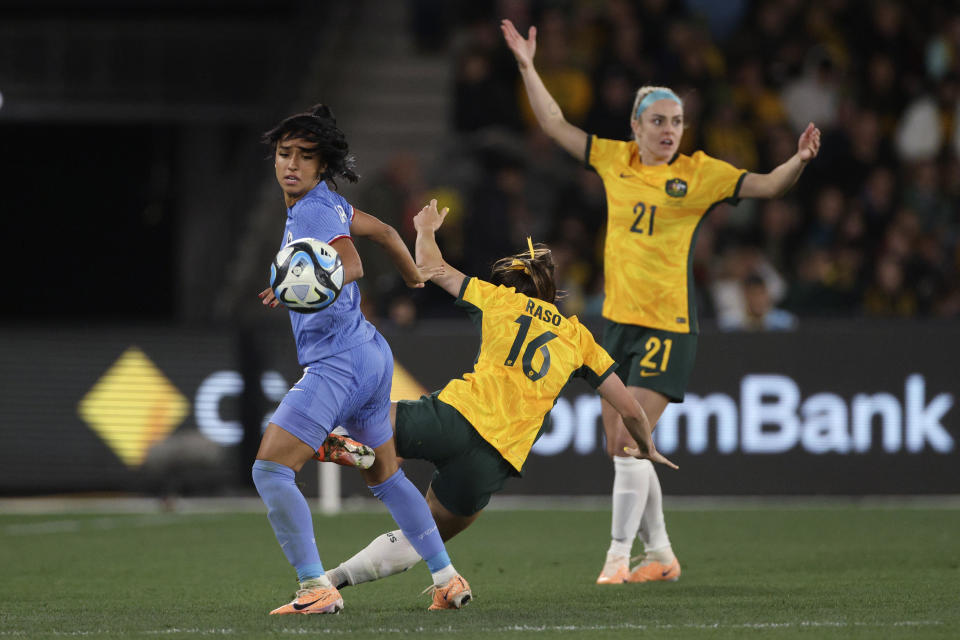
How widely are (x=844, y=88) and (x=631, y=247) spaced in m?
8.76

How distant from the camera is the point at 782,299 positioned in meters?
13.4

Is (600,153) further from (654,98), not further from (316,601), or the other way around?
(316,601)

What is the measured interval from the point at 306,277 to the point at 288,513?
0.91m

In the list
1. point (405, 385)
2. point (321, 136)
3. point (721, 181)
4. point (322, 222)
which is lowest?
point (405, 385)

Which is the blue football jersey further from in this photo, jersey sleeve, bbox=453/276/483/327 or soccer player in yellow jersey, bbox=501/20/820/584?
soccer player in yellow jersey, bbox=501/20/820/584

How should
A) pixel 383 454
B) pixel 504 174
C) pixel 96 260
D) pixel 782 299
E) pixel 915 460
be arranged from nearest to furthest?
pixel 383 454 → pixel 915 460 → pixel 782 299 → pixel 504 174 → pixel 96 260

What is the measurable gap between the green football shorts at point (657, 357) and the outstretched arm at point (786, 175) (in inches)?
30.4

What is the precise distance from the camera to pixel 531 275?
661 cm

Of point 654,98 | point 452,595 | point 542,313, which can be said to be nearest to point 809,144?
point 654,98

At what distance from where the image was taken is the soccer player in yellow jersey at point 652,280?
301 inches

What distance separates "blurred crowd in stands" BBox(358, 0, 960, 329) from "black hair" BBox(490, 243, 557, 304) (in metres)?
6.14

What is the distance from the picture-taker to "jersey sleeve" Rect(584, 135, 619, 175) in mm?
7930

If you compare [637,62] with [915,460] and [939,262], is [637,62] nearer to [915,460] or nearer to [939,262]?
[939,262]

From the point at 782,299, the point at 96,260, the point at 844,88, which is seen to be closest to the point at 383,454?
the point at 782,299
